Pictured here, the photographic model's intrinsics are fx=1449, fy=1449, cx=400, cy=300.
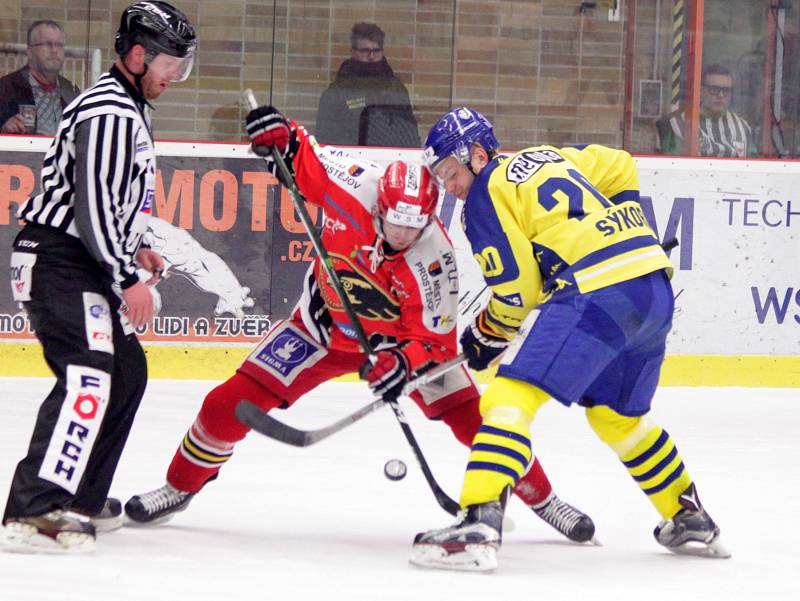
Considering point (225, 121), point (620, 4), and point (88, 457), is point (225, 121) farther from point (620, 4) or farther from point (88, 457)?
point (88, 457)

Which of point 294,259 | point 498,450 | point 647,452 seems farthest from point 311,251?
point 498,450

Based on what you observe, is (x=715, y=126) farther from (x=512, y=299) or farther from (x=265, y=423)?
(x=265, y=423)

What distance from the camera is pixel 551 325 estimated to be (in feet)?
9.27

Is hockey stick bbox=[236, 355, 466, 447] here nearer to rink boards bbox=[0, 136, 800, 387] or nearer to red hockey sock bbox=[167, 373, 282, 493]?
red hockey sock bbox=[167, 373, 282, 493]

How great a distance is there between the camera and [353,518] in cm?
339

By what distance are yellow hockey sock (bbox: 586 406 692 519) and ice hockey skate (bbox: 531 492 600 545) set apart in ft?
0.54

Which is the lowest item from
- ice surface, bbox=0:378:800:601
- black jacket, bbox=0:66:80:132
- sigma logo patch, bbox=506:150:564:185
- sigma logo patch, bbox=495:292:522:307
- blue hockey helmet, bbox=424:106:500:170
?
ice surface, bbox=0:378:800:601

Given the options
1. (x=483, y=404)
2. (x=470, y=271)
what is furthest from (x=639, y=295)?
(x=470, y=271)

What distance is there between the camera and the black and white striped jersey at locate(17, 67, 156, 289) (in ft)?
9.09

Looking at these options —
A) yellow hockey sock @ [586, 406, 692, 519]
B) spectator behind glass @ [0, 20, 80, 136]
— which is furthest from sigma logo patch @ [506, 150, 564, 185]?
spectator behind glass @ [0, 20, 80, 136]

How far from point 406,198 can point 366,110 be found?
3117mm

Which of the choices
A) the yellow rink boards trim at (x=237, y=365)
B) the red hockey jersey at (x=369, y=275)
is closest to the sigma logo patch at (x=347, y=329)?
the red hockey jersey at (x=369, y=275)

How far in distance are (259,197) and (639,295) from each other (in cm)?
309

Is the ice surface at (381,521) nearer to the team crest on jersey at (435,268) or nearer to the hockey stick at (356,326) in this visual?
the hockey stick at (356,326)
